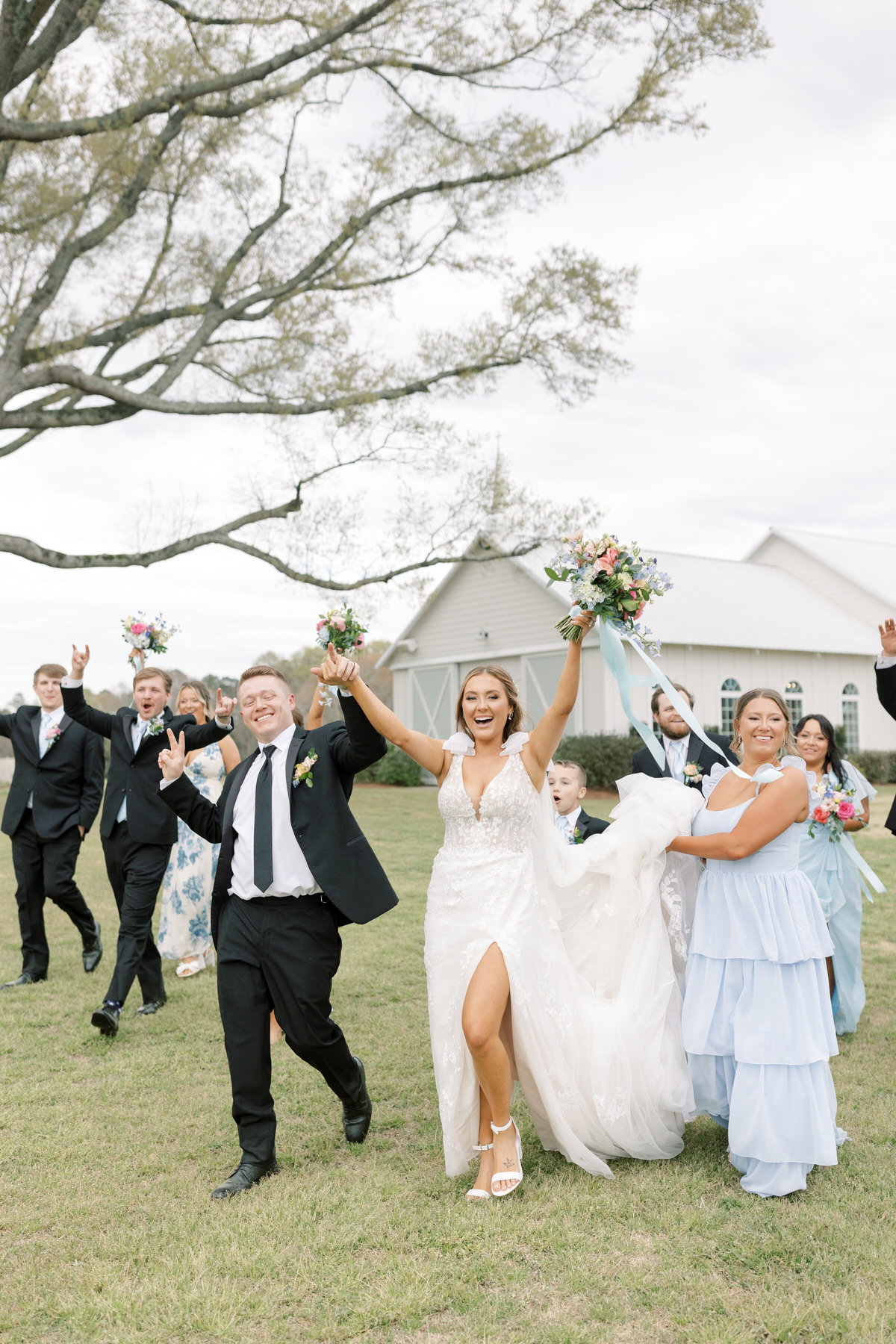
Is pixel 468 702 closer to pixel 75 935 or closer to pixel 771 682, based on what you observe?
pixel 75 935

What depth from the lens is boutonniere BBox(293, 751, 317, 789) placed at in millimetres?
4680

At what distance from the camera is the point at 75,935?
415 inches

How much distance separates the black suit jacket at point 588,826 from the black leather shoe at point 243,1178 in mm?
2694

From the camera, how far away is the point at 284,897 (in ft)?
15.3

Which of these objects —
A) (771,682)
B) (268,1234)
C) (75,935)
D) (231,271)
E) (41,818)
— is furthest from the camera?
(771,682)

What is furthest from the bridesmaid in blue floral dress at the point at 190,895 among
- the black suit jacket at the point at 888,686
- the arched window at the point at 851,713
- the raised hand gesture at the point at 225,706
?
the arched window at the point at 851,713

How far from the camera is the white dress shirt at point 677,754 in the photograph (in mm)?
7883

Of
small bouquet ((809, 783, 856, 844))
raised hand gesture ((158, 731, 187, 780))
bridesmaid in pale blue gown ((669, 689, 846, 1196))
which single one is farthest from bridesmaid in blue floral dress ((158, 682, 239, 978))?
Result: bridesmaid in pale blue gown ((669, 689, 846, 1196))

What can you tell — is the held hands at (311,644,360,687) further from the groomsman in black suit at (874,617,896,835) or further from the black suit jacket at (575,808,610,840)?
the groomsman in black suit at (874,617,896,835)

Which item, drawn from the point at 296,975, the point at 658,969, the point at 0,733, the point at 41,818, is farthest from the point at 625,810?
the point at 0,733

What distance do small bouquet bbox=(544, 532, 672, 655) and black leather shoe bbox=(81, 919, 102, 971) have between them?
19.9ft

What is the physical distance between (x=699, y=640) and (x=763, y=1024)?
21394 mm

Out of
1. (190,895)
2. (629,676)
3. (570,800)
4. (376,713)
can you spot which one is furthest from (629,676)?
(190,895)

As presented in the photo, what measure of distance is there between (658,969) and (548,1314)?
1.67m
